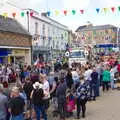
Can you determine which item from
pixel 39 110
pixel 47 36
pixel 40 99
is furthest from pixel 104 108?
pixel 47 36

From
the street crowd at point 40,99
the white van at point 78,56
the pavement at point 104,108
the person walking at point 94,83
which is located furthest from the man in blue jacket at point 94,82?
the white van at point 78,56

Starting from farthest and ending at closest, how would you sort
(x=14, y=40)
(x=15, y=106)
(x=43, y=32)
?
(x=43, y=32) → (x=14, y=40) → (x=15, y=106)

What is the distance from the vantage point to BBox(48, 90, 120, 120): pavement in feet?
41.6

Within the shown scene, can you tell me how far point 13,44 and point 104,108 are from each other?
22.4 m

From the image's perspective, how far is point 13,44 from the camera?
3559cm

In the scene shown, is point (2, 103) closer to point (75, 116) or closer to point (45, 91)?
point (45, 91)

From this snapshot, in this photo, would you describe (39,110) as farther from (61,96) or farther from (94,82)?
(94,82)

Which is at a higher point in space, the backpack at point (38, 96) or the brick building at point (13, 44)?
the brick building at point (13, 44)

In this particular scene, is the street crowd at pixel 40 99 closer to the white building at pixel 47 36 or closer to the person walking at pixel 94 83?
the person walking at pixel 94 83

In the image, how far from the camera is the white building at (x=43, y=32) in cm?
4434

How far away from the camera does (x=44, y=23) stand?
164 feet

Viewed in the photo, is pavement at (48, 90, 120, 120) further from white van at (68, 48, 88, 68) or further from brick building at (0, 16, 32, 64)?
white van at (68, 48, 88, 68)

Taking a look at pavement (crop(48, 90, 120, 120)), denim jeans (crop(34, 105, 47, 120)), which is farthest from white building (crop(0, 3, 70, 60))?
denim jeans (crop(34, 105, 47, 120))

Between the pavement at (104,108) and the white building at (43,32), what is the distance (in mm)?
26216
